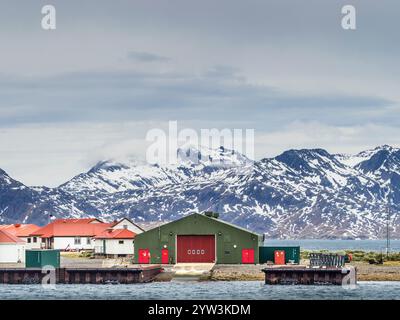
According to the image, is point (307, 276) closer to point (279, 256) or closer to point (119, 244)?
point (279, 256)

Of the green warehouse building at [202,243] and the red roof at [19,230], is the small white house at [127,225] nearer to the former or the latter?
the red roof at [19,230]

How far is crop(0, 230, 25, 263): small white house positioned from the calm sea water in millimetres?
21321

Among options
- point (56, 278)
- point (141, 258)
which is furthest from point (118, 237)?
point (56, 278)

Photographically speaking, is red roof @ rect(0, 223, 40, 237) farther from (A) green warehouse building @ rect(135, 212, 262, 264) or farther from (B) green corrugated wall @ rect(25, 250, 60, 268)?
(A) green warehouse building @ rect(135, 212, 262, 264)

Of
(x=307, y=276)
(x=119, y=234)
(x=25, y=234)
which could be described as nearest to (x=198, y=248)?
(x=307, y=276)

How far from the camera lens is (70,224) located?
193 metres

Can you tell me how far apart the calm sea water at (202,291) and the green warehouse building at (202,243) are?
13.5 metres

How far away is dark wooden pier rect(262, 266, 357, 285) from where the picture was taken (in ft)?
379

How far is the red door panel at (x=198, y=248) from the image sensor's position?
134 meters

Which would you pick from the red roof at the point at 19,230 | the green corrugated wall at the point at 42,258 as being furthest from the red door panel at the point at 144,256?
the red roof at the point at 19,230
